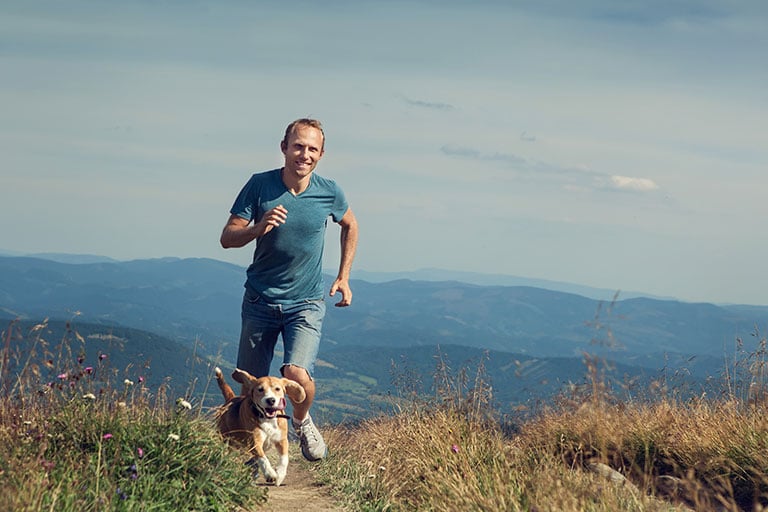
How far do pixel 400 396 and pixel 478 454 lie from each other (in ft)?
7.62

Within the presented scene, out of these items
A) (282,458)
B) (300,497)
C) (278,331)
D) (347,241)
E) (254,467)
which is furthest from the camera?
(347,241)

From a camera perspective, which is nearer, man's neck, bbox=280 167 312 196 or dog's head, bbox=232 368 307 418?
dog's head, bbox=232 368 307 418

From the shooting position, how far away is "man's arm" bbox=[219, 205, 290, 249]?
19.1 feet

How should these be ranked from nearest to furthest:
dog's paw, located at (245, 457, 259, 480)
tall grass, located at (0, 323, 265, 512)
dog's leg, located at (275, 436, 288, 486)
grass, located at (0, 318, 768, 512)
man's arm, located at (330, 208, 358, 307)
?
tall grass, located at (0, 323, 265, 512) < grass, located at (0, 318, 768, 512) < dog's paw, located at (245, 457, 259, 480) < dog's leg, located at (275, 436, 288, 486) < man's arm, located at (330, 208, 358, 307)

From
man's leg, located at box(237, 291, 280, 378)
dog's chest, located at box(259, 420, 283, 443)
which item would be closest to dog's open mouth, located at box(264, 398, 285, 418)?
dog's chest, located at box(259, 420, 283, 443)

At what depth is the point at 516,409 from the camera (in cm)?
659

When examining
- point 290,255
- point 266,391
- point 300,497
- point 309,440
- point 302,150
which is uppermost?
point 302,150

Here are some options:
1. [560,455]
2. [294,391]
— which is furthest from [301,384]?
[560,455]

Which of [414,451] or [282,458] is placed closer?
[282,458]

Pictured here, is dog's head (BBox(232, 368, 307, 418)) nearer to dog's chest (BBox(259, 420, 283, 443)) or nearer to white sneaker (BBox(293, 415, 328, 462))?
dog's chest (BBox(259, 420, 283, 443))

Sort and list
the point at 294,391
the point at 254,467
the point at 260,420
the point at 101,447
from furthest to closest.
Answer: the point at 294,391
the point at 260,420
the point at 254,467
the point at 101,447

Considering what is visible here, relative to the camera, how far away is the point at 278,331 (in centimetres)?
663

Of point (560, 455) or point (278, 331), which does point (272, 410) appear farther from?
point (560, 455)

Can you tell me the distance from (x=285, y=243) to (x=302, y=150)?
671 millimetres
